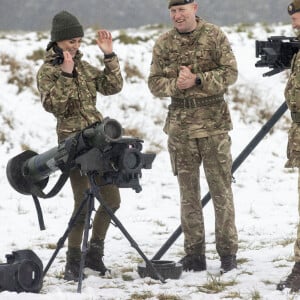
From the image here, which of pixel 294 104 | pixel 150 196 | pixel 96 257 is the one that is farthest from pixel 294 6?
pixel 150 196

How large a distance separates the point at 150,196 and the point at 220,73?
4.87 meters

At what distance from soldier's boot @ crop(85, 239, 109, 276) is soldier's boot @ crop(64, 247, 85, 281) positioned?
203mm

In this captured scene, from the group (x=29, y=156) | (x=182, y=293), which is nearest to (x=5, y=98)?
(x=29, y=156)

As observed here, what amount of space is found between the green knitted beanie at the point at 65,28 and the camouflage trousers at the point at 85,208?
1.04 meters

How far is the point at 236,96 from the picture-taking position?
1627 centimetres

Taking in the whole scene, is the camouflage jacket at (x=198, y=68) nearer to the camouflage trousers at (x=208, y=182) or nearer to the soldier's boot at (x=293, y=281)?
the camouflage trousers at (x=208, y=182)

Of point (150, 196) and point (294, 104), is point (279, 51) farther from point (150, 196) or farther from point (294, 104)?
point (150, 196)

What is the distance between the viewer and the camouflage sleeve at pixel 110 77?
6.34 meters

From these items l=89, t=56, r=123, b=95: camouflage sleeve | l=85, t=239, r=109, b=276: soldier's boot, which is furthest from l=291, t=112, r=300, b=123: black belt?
l=85, t=239, r=109, b=276: soldier's boot

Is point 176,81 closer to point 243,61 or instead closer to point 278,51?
point 278,51

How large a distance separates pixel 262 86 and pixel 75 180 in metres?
11.2

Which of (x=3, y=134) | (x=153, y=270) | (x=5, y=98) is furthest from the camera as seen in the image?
(x=5, y=98)

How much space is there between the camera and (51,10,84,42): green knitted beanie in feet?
20.3

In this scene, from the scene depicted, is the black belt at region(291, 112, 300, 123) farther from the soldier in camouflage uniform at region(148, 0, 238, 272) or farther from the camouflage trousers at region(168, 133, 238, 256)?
the camouflage trousers at region(168, 133, 238, 256)
